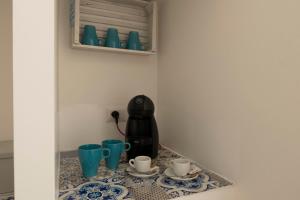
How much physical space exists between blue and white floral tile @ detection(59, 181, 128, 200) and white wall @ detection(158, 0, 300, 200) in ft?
1.34

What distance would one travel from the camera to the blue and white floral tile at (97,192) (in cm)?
72

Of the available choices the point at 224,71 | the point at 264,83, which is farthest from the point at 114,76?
the point at 264,83

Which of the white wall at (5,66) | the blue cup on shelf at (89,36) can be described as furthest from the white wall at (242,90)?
the white wall at (5,66)

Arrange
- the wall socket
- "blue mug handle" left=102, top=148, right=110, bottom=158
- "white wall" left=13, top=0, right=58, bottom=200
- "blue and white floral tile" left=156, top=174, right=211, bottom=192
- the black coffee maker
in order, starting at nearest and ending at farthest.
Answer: "white wall" left=13, top=0, right=58, bottom=200 → "blue and white floral tile" left=156, top=174, right=211, bottom=192 → "blue mug handle" left=102, top=148, right=110, bottom=158 → the black coffee maker → the wall socket

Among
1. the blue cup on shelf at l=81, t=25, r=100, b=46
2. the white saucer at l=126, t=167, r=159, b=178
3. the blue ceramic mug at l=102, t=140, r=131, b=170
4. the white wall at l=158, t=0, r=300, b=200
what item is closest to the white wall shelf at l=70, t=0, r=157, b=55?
the blue cup on shelf at l=81, t=25, r=100, b=46

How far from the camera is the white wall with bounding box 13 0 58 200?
1.35ft

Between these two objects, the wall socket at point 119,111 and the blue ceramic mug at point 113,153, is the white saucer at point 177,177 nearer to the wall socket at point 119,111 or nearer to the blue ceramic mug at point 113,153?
the blue ceramic mug at point 113,153

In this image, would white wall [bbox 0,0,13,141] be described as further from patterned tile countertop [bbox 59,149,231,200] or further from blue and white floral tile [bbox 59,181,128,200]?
blue and white floral tile [bbox 59,181,128,200]

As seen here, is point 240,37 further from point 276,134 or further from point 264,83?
point 276,134

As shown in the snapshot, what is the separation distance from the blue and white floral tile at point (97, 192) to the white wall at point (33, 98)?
307 millimetres

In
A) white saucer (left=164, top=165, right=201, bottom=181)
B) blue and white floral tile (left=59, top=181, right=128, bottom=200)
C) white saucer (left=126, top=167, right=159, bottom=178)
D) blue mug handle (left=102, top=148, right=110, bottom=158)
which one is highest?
blue mug handle (left=102, top=148, right=110, bottom=158)

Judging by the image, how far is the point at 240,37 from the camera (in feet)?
2.57

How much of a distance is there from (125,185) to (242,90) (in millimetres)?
552

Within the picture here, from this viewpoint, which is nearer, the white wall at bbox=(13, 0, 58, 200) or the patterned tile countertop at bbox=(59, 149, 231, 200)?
the white wall at bbox=(13, 0, 58, 200)
